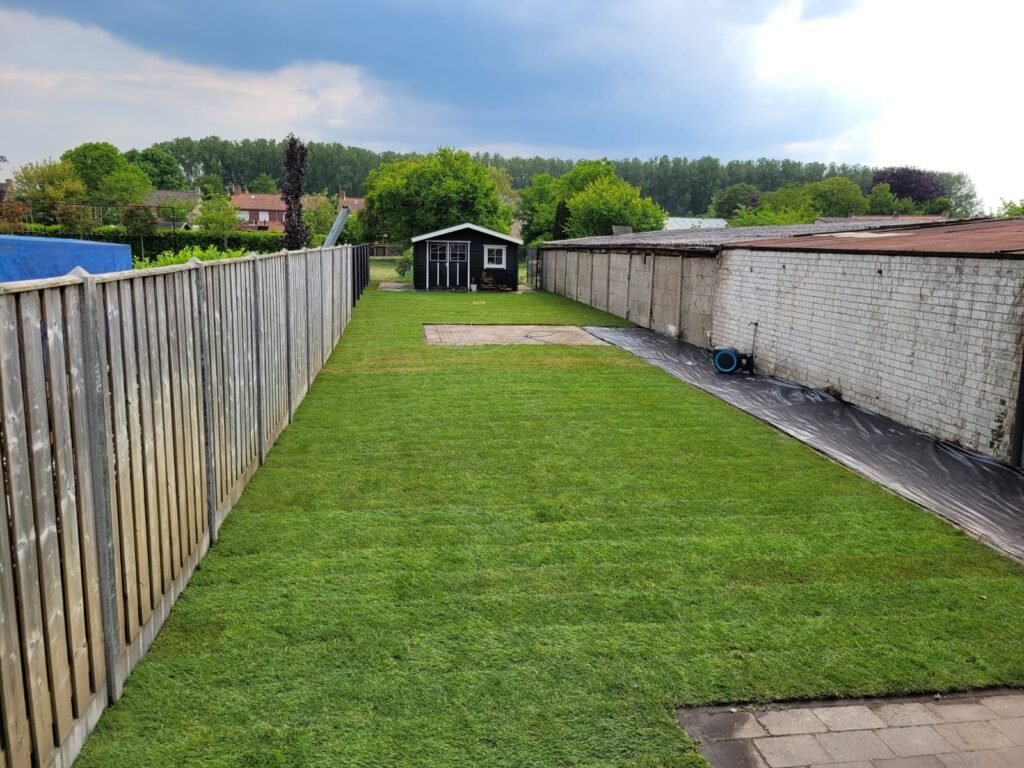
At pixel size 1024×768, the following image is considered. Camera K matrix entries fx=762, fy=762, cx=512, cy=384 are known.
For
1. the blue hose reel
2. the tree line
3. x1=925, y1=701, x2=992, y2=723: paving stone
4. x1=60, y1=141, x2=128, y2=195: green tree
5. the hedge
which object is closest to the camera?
x1=925, y1=701, x2=992, y2=723: paving stone

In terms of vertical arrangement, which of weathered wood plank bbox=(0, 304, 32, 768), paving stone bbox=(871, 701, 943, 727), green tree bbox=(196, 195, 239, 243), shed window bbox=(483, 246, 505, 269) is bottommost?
paving stone bbox=(871, 701, 943, 727)

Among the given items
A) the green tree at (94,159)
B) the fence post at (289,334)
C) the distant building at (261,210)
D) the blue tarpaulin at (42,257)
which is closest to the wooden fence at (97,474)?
the blue tarpaulin at (42,257)

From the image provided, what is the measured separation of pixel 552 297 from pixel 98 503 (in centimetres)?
2846

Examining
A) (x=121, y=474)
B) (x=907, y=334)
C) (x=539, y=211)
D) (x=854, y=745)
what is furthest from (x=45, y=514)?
(x=539, y=211)

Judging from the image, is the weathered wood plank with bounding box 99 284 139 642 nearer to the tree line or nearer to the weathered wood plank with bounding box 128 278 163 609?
the weathered wood plank with bounding box 128 278 163 609

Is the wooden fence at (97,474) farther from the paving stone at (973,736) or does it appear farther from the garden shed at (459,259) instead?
the garden shed at (459,259)

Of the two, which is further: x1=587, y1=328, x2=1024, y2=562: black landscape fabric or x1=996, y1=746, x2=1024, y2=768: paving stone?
x1=587, y1=328, x2=1024, y2=562: black landscape fabric

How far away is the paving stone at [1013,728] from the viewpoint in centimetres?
324

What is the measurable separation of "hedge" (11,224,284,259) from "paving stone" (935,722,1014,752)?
38814mm

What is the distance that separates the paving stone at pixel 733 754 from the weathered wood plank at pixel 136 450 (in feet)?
8.66

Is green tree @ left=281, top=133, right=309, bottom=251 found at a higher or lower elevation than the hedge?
higher

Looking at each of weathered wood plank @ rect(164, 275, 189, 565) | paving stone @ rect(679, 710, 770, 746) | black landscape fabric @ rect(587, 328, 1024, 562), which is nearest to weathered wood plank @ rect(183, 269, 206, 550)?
weathered wood plank @ rect(164, 275, 189, 565)

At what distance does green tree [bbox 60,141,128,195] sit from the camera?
265 feet

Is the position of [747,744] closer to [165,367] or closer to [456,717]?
[456,717]
